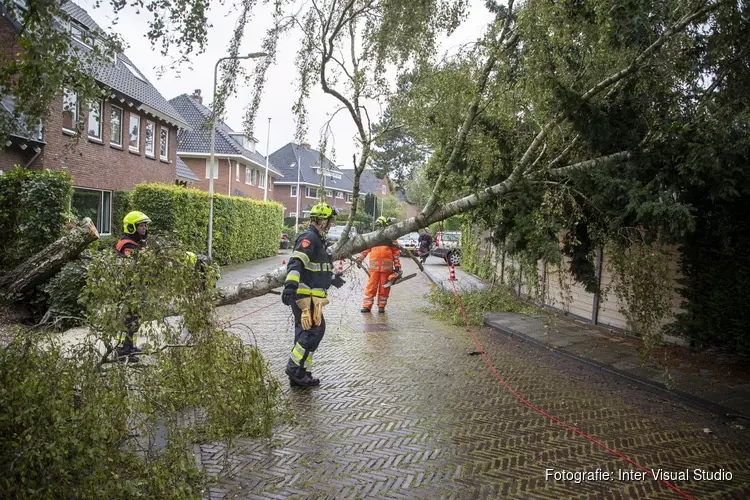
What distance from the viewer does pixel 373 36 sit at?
20.7 feet

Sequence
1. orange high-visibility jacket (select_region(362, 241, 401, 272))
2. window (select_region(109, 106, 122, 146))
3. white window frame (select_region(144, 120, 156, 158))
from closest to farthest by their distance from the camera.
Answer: orange high-visibility jacket (select_region(362, 241, 401, 272)), window (select_region(109, 106, 122, 146)), white window frame (select_region(144, 120, 156, 158))

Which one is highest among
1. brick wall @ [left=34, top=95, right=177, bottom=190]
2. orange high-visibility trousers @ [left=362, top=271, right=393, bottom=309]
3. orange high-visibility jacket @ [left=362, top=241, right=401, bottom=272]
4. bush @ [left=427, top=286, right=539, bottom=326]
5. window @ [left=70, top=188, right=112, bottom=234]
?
brick wall @ [left=34, top=95, right=177, bottom=190]

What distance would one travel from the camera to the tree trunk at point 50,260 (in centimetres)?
803

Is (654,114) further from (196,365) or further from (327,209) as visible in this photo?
(196,365)

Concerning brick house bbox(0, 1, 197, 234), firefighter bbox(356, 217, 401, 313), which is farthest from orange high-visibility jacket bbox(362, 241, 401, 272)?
brick house bbox(0, 1, 197, 234)

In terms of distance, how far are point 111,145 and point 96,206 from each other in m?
2.34

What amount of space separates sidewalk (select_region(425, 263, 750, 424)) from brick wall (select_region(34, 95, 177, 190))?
40.6ft

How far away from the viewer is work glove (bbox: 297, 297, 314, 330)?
6105mm

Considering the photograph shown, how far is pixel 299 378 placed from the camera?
6.34m

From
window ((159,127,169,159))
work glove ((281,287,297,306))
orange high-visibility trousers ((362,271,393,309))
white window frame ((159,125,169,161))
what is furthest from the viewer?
window ((159,127,169,159))

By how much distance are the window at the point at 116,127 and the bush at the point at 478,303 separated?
43.0ft

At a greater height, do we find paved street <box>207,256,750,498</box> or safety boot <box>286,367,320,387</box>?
safety boot <box>286,367,320,387</box>

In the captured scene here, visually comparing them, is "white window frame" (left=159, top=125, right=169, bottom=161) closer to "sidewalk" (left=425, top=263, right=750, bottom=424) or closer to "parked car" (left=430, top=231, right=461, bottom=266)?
"parked car" (left=430, top=231, right=461, bottom=266)

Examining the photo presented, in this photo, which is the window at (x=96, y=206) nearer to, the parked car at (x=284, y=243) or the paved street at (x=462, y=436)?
the paved street at (x=462, y=436)
